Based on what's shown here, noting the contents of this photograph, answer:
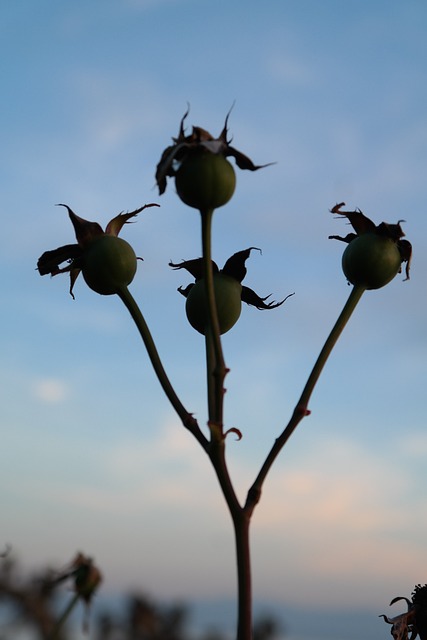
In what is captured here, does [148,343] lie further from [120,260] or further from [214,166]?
[214,166]

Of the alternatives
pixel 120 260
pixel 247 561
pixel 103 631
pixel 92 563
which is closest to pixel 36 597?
pixel 103 631

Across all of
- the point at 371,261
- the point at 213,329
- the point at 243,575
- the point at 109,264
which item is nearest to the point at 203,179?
the point at 213,329

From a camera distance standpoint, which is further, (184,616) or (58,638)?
(58,638)

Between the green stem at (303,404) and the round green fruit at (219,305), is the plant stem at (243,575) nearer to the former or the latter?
the green stem at (303,404)

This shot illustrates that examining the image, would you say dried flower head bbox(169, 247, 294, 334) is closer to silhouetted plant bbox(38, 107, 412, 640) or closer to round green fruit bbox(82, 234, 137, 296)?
silhouetted plant bbox(38, 107, 412, 640)

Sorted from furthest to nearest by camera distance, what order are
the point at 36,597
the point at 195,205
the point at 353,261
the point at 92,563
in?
the point at 353,261, the point at 195,205, the point at 92,563, the point at 36,597

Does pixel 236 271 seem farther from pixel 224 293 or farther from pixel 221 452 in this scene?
pixel 221 452
